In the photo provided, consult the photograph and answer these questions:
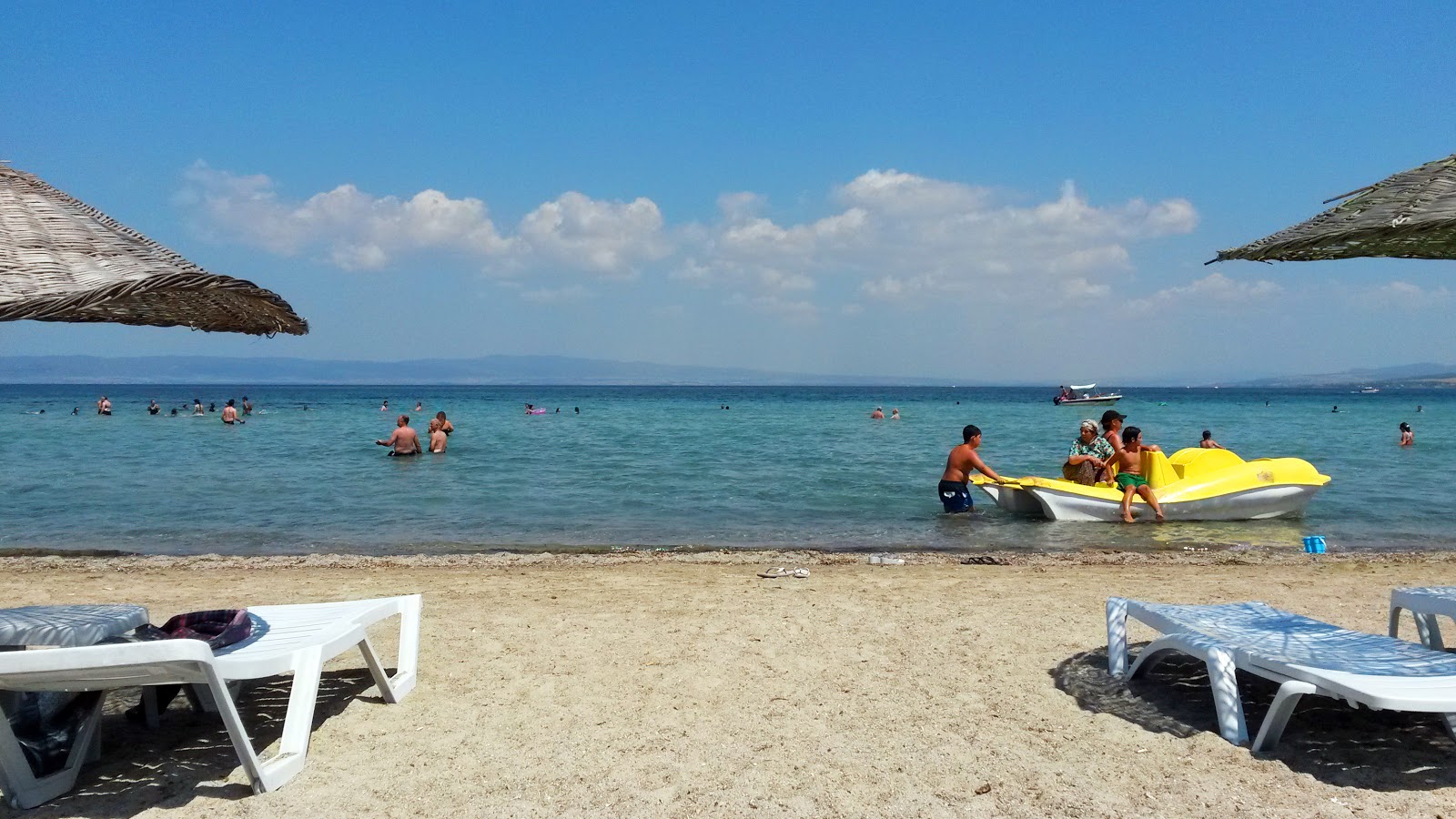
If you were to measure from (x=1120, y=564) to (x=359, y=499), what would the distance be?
977 cm

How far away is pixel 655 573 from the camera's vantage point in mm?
7676

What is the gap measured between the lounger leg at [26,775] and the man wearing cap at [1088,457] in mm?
Answer: 10122

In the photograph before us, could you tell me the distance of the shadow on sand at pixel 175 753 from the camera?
10.5 ft

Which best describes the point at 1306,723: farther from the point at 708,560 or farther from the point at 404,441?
the point at 404,441

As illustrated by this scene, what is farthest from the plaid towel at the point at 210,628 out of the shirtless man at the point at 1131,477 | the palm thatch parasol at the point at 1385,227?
the shirtless man at the point at 1131,477

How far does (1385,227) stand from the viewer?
335cm

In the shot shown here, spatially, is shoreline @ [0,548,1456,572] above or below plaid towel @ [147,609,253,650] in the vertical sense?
below

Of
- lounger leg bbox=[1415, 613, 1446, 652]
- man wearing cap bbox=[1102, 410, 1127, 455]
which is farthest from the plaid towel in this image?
man wearing cap bbox=[1102, 410, 1127, 455]

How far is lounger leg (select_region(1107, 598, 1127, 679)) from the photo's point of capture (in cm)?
436

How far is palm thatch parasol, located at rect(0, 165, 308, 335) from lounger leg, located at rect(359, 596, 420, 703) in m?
1.52

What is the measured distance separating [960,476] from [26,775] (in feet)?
32.1

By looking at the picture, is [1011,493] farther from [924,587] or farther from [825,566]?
[924,587]

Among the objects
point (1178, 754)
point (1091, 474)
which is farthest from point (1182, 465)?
point (1178, 754)

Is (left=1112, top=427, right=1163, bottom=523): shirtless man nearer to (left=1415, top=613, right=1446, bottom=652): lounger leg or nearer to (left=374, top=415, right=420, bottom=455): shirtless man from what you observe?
(left=1415, top=613, right=1446, bottom=652): lounger leg
